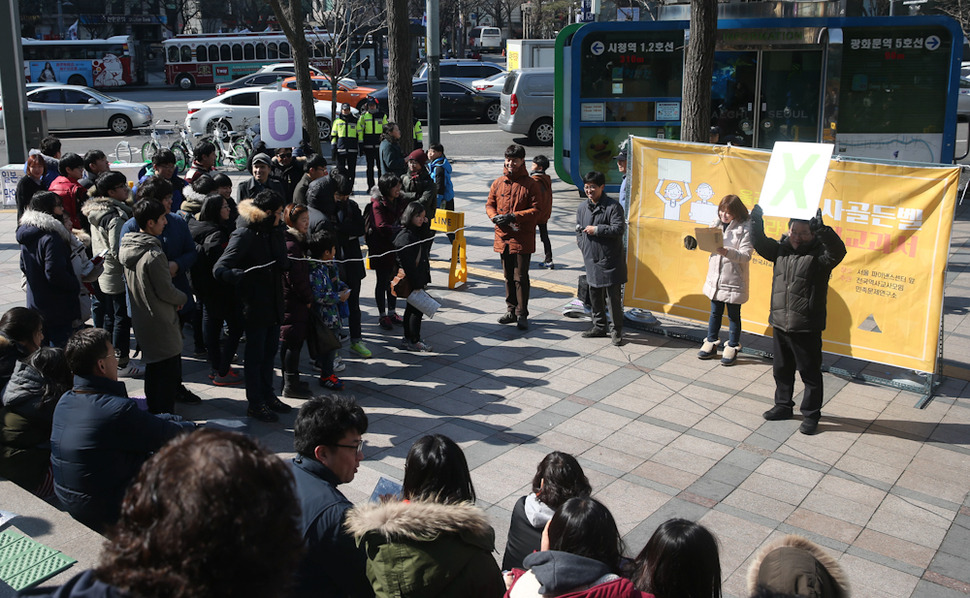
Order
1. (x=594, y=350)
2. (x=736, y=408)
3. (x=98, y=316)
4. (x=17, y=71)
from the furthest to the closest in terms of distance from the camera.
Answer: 1. (x=17, y=71)
2. (x=594, y=350)
3. (x=98, y=316)
4. (x=736, y=408)

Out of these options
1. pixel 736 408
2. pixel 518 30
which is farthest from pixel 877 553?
pixel 518 30

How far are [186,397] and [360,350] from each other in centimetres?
173

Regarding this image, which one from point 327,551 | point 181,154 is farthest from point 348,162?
point 327,551

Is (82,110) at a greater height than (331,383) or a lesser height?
greater

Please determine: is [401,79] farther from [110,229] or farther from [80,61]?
[80,61]

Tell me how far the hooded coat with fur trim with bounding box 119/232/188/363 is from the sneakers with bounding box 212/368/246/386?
52.8 inches

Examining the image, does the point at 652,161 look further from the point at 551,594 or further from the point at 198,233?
the point at 551,594

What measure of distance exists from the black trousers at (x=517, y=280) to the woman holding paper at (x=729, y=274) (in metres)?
1.66

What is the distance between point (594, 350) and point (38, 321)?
16.8ft

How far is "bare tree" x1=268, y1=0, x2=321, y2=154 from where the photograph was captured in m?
13.0

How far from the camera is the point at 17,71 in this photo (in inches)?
510

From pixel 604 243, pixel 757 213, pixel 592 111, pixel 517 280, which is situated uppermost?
pixel 592 111

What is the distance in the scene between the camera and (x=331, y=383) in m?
7.57

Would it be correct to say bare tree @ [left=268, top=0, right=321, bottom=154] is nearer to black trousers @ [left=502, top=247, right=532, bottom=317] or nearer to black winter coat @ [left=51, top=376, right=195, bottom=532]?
black trousers @ [left=502, top=247, right=532, bottom=317]
